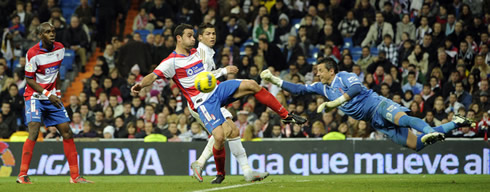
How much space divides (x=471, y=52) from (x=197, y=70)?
10.7 m

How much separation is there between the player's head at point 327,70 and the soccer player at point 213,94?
0.77 metres

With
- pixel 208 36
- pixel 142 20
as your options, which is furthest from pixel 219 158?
pixel 142 20

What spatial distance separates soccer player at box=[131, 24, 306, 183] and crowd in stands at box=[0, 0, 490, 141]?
6530 mm

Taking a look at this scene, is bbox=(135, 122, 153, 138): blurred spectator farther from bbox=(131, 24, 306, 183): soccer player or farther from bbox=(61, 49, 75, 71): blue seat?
bbox=(131, 24, 306, 183): soccer player

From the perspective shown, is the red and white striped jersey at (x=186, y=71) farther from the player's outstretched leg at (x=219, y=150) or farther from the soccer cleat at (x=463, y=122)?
the soccer cleat at (x=463, y=122)

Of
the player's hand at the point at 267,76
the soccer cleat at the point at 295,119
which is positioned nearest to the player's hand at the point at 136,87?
the player's hand at the point at 267,76

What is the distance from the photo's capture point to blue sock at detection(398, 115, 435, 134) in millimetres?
10734

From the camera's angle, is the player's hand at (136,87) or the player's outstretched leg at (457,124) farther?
the player's hand at (136,87)

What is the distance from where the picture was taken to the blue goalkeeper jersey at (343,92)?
1136cm

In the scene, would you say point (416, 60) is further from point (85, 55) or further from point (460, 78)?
point (85, 55)

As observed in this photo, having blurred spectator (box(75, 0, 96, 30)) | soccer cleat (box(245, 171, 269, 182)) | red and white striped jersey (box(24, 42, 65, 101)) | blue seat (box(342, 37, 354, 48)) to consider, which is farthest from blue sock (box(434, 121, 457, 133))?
blurred spectator (box(75, 0, 96, 30))

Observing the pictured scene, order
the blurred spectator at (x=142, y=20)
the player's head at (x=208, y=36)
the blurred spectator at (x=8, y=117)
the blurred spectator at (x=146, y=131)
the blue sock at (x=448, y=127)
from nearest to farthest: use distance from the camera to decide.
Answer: the blue sock at (x=448, y=127) < the player's head at (x=208, y=36) < the blurred spectator at (x=146, y=131) < the blurred spectator at (x=8, y=117) < the blurred spectator at (x=142, y=20)

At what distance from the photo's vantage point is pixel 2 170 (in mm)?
17547

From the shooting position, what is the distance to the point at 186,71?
37.6 feet
